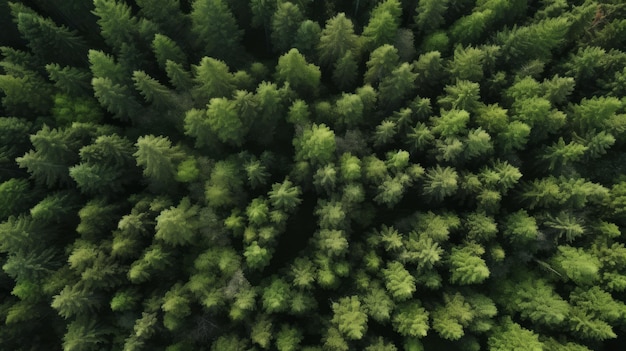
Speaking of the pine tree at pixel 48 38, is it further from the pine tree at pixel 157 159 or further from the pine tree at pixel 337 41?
the pine tree at pixel 337 41

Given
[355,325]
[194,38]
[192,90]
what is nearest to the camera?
[355,325]

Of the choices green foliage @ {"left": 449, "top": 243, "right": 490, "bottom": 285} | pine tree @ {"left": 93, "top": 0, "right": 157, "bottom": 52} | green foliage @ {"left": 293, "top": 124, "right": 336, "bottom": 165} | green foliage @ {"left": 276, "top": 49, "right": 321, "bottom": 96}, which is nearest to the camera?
green foliage @ {"left": 449, "top": 243, "right": 490, "bottom": 285}

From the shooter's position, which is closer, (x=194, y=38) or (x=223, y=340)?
(x=223, y=340)

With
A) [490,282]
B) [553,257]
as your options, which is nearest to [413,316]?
[490,282]

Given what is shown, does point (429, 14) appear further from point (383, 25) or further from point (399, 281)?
point (399, 281)

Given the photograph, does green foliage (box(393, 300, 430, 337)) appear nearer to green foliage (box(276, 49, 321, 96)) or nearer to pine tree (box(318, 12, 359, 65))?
green foliage (box(276, 49, 321, 96))

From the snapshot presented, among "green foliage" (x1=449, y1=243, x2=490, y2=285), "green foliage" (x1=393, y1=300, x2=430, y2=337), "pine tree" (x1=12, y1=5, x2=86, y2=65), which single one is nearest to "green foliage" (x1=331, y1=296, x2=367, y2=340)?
"green foliage" (x1=393, y1=300, x2=430, y2=337)

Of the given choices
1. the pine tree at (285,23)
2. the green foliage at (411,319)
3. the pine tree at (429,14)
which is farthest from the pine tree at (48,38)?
the green foliage at (411,319)

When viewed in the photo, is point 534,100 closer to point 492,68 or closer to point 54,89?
point 492,68

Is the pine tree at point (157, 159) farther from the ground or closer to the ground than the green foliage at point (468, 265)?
farther from the ground
